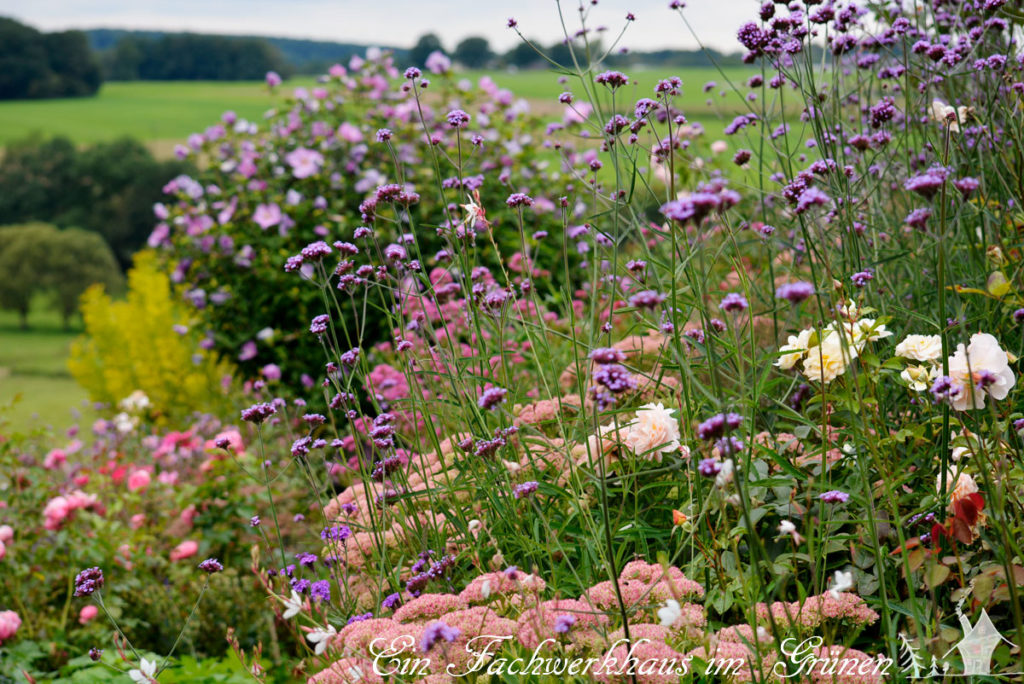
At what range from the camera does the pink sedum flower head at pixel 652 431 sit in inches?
68.5

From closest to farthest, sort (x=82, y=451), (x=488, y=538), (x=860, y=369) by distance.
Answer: (x=860, y=369), (x=488, y=538), (x=82, y=451)

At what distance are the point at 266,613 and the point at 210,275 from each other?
2.78m

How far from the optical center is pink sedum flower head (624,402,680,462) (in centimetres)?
174

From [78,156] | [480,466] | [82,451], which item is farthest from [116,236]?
[480,466]

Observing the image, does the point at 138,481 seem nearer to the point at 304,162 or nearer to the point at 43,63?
the point at 304,162

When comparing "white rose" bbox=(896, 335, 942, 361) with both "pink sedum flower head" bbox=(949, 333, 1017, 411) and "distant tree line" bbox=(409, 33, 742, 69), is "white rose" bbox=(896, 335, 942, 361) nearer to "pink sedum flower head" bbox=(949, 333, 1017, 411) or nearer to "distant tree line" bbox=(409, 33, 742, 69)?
"pink sedum flower head" bbox=(949, 333, 1017, 411)

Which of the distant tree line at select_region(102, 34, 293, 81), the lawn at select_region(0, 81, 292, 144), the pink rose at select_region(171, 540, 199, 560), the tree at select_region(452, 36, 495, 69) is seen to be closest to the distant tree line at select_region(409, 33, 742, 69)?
the tree at select_region(452, 36, 495, 69)

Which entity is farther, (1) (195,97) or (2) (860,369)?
(1) (195,97)

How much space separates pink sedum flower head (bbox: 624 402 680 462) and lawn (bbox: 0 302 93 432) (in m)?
6.92

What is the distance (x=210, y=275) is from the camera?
535 centimetres

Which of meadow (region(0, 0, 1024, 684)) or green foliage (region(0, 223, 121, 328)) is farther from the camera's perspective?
green foliage (region(0, 223, 121, 328))

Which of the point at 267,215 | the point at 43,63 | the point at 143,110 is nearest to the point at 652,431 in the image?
the point at 267,215

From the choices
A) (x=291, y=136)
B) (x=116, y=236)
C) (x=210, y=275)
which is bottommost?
(x=116, y=236)

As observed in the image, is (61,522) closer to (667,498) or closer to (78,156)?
(667,498)
